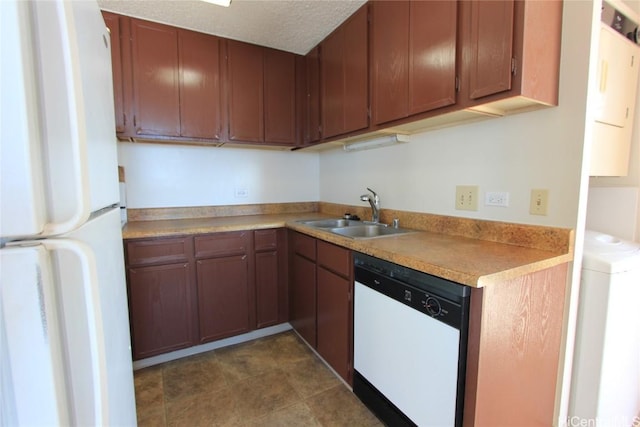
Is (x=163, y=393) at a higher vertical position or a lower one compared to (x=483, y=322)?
lower

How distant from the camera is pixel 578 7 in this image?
46.9 inches

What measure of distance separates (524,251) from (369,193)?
1222 mm

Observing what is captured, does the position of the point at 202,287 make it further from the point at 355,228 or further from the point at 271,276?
the point at 355,228

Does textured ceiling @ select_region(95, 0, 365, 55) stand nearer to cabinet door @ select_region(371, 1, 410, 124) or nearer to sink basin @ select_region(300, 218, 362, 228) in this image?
cabinet door @ select_region(371, 1, 410, 124)

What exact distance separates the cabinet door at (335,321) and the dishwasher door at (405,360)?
3.1 inches

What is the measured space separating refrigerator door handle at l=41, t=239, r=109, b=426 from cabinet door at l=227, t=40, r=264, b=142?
2.07 meters

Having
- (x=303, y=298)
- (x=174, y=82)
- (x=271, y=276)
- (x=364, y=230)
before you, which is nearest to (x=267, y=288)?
(x=271, y=276)

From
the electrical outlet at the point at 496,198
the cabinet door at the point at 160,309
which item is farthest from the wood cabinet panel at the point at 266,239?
the electrical outlet at the point at 496,198

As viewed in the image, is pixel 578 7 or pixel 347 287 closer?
pixel 578 7

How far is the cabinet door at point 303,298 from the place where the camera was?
2066 mm

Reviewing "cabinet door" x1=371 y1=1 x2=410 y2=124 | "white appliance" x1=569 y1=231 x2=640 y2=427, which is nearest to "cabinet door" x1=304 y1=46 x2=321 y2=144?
"cabinet door" x1=371 y1=1 x2=410 y2=124

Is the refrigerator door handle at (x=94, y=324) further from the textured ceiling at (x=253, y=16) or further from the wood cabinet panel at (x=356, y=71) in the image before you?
the textured ceiling at (x=253, y=16)

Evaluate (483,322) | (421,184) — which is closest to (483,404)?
(483,322)

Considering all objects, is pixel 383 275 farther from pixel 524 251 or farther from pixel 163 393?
pixel 163 393
